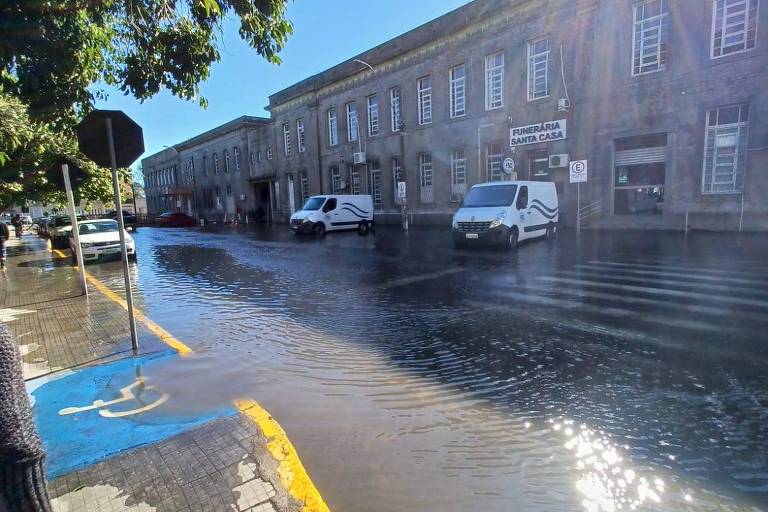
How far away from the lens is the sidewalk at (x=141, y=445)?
2545 millimetres

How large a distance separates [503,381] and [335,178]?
3018cm

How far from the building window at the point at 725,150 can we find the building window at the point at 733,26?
204 cm

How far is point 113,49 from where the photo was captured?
6434 millimetres

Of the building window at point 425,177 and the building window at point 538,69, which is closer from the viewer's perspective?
the building window at point 538,69

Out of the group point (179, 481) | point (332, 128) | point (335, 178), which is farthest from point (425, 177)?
point (179, 481)

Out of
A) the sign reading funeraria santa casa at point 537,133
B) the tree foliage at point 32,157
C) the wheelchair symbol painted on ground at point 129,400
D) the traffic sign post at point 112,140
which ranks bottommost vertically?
the wheelchair symbol painted on ground at point 129,400

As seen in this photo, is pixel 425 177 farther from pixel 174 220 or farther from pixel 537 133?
pixel 174 220

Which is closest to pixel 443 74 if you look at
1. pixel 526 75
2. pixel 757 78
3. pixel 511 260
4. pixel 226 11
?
pixel 526 75

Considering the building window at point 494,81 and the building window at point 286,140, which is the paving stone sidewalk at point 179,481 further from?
the building window at point 286,140

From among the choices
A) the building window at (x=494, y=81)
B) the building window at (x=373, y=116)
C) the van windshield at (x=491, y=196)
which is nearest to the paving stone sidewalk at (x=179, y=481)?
the van windshield at (x=491, y=196)

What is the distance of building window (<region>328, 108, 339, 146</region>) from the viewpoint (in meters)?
32.4

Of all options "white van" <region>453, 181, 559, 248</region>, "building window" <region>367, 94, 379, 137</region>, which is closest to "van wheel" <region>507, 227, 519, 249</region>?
"white van" <region>453, 181, 559, 248</region>

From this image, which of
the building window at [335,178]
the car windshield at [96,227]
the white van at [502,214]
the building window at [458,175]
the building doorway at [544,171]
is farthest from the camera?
the building window at [335,178]

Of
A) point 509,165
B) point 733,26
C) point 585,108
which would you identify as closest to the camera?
point 733,26
